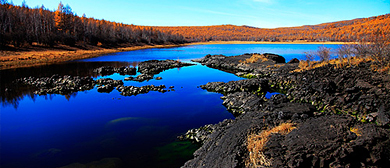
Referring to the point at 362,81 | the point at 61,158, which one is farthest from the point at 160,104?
the point at 362,81

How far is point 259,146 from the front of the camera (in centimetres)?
653

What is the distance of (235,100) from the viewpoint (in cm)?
1494

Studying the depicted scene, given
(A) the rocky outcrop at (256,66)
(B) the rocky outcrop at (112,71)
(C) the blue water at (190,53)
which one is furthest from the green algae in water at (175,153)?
(C) the blue water at (190,53)

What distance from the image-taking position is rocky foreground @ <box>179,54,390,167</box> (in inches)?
→ 220

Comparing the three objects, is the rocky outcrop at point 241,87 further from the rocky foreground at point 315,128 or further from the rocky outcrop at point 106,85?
the rocky outcrop at point 106,85

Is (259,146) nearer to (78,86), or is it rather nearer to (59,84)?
(78,86)

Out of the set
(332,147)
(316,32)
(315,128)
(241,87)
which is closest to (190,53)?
(241,87)

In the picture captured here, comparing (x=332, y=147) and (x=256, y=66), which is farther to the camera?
(x=256, y=66)

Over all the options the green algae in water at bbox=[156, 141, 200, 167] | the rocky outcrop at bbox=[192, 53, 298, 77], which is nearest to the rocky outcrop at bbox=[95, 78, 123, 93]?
the green algae in water at bbox=[156, 141, 200, 167]

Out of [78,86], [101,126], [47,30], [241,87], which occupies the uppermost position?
[47,30]

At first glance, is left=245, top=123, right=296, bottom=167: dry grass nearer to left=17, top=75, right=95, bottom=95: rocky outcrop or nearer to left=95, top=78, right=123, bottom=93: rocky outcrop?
left=95, top=78, right=123, bottom=93: rocky outcrop

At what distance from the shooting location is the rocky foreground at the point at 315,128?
5582 millimetres

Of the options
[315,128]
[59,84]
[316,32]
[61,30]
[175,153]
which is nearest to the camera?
[315,128]

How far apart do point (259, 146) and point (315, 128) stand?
2.01 metres
